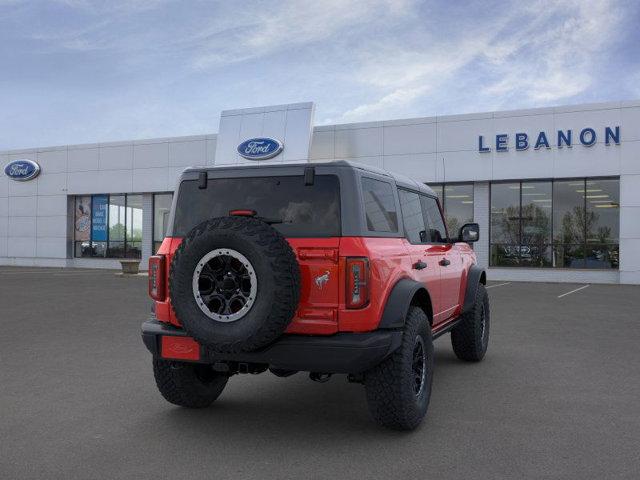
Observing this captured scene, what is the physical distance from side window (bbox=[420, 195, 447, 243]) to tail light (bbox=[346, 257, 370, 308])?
1.83m

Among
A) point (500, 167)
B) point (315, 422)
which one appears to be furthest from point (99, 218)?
point (315, 422)

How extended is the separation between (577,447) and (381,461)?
1359 mm

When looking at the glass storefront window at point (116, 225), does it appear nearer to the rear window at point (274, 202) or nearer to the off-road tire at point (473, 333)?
the off-road tire at point (473, 333)

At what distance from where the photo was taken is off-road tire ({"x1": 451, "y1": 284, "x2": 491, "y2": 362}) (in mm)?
6863

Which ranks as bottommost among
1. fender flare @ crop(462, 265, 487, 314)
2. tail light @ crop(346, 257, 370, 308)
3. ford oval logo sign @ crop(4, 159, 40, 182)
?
fender flare @ crop(462, 265, 487, 314)

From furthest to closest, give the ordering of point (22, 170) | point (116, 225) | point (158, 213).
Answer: point (22, 170) → point (116, 225) → point (158, 213)

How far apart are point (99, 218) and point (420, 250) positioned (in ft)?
93.4

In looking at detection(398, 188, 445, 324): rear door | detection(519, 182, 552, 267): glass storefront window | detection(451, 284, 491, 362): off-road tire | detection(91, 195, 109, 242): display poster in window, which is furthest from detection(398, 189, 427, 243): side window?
detection(91, 195, 109, 242): display poster in window

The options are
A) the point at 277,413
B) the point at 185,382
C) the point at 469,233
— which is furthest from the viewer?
the point at 469,233

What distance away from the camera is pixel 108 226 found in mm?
31016

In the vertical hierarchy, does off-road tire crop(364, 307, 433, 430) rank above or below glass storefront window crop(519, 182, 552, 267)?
below

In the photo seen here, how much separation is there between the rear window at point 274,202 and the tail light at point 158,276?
27cm

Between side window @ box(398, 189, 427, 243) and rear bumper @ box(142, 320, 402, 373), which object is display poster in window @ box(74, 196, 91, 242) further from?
rear bumper @ box(142, 320, 402, 373)

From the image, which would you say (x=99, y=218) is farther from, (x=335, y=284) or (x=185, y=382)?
(x=335, y=284)
